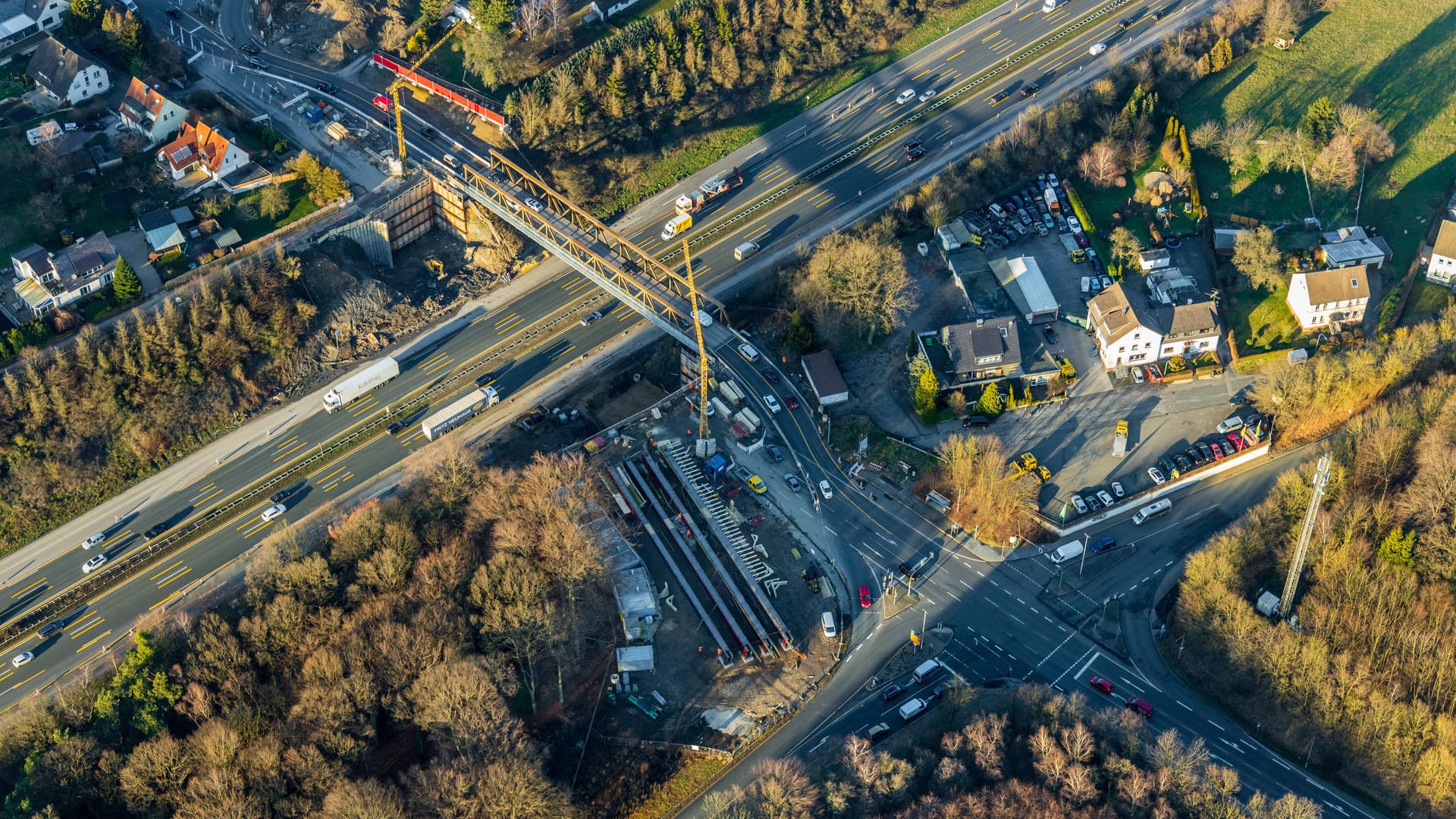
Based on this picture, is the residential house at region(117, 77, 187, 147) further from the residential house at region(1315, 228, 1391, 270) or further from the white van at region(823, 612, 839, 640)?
the residential house at region(1315, 228, 1391, 270)

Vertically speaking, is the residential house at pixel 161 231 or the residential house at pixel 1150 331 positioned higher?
the residential house at pixel 161 231

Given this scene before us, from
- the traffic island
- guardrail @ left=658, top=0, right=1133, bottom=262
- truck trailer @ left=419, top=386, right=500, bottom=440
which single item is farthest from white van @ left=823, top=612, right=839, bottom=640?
guardrail @ left=658, top=0, right=1133, bottom=262

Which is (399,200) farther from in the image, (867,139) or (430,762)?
(430,762)

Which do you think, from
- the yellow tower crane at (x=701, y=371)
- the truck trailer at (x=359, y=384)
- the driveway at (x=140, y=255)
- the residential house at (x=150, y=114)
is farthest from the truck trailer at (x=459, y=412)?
the residential house at (x=150, y=114)

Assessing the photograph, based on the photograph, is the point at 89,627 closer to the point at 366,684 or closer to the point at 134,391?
the point at 134,391

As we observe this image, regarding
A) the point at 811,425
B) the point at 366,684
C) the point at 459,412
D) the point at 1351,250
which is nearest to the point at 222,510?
the point at 459,412

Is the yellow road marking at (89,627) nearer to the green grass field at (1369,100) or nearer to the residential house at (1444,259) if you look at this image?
the green grass field at (1369,100)
